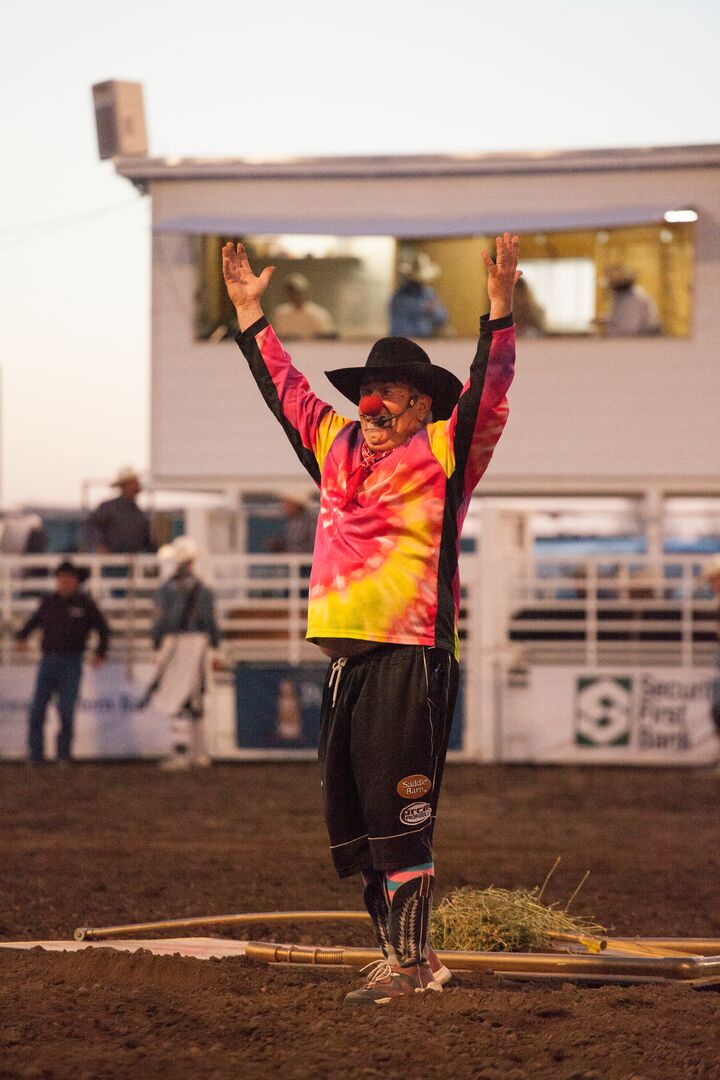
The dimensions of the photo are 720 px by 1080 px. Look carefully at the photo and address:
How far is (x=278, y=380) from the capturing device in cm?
554

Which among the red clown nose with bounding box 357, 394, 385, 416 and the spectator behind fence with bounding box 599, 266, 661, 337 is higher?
the spectator behind fence with bounding box 599, 266, 661, 337

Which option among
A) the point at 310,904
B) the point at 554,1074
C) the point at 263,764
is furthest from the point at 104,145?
the point at 554,1074

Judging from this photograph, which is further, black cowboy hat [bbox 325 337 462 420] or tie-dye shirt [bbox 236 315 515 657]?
black cowboy hat [bbox 325 337 462 420]

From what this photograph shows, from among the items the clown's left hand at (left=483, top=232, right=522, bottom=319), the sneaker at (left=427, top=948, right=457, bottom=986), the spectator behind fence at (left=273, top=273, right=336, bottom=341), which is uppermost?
Result: the spectator behind fence at (left=273, top=273, right=336, bottom=341)

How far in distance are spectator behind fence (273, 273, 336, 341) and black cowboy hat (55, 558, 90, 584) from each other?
4.46 meters

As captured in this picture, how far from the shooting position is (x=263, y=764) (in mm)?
16203

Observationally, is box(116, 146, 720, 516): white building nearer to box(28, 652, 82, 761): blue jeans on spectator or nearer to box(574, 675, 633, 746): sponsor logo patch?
box(574, 675, 633, 746): sponsor logo patch

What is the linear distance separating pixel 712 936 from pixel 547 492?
40.9 ft

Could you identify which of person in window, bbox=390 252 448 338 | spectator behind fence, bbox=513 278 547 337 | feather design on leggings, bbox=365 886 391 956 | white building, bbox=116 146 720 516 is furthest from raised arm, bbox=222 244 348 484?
spectator behind fence, bbox=513 278 547 337

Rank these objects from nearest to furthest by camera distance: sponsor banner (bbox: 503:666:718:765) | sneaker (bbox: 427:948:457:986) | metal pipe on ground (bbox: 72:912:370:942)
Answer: sneaker (bbox: 427:948:457:986)
metal pipe on ground (bbox: 72:912:370:942)
sponsor banner (bbox: 503:666:718:765)

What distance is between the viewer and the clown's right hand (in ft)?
18.4

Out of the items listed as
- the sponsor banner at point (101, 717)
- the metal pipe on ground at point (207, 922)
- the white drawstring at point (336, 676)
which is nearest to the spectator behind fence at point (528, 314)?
the sponsor banner at point (101, 717)

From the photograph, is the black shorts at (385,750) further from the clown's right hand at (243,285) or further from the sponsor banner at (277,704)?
the sponsor banner at (277,704)

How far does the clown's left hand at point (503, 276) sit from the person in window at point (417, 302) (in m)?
14.1
